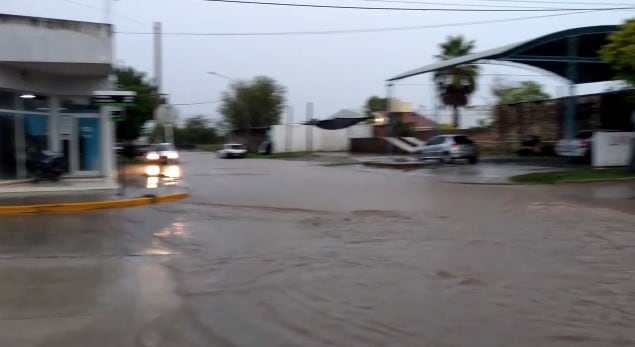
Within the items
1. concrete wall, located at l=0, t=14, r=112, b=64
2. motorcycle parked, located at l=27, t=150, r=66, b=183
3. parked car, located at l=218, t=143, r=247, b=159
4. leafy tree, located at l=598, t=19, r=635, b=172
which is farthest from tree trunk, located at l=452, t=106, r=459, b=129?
motorcycle parked, located at l=27, t=150, r=66, b=183

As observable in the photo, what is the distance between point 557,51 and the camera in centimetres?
3431

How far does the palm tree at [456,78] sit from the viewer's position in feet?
177

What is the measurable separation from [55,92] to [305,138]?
41.5 metres

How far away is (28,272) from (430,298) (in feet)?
16.6

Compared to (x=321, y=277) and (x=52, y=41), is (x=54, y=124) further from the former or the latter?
(x=321, y=277)

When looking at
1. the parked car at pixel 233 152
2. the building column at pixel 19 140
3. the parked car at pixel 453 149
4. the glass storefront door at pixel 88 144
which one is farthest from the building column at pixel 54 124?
the parked car at pixel 233 152

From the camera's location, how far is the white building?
1964 cm

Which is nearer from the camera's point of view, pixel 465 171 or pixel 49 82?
pixel 49 82

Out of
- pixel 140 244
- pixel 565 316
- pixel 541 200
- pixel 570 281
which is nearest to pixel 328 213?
pixel 140 244

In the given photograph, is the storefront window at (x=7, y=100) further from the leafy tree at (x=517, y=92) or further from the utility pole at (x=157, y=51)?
the leafy tree at (x=517, y=92)

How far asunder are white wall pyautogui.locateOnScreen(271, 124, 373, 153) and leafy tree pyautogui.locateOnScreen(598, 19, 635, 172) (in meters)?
39.9

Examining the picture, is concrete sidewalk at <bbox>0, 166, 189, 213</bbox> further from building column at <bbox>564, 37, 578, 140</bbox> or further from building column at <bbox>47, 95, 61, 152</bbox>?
building column at <bbox>564, 37, 578, 140</bbox>

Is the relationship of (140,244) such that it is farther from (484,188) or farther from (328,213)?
(484,188)

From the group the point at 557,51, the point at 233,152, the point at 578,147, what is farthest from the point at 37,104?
the point at 233,152
